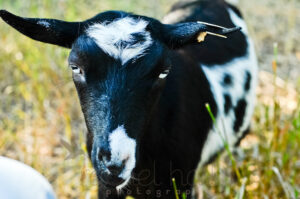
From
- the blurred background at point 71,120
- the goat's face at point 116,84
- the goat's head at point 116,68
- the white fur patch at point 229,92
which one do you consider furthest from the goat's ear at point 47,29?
the white fur patch at point 229,92

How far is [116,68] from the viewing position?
2502 millimetres

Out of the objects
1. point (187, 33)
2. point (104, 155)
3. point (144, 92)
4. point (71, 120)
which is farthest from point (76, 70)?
point (71, 120)

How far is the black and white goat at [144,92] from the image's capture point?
2.39 meters

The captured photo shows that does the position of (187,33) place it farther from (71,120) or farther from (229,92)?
(71,120)

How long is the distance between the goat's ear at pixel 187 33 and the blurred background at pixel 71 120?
3.36 ft

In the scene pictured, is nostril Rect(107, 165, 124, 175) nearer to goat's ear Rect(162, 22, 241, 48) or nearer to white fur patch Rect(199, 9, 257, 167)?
goat's ear Rect(162, 22, 241, 48)

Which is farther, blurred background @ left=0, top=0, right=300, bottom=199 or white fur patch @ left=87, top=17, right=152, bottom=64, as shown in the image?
blurred background @ left=0, top=0, right=300, bottom=199

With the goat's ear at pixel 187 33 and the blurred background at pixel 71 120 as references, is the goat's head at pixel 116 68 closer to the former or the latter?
the goat's ear at pixel 187 33

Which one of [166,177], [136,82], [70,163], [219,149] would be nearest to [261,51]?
[219,149]

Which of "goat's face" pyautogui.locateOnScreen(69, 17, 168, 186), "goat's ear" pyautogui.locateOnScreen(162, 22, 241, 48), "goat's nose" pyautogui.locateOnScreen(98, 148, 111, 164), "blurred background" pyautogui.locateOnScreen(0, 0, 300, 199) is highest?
"goat's ear" pyautogui.locateOnScreen(162, 22, 241, 48)

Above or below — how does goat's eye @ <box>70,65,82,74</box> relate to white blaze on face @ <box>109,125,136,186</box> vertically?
above

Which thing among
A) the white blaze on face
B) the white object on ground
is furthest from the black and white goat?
the white object on ground

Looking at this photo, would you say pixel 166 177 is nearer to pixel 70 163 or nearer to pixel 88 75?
pixel 88 75

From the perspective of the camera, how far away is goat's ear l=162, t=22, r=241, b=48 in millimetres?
2746
